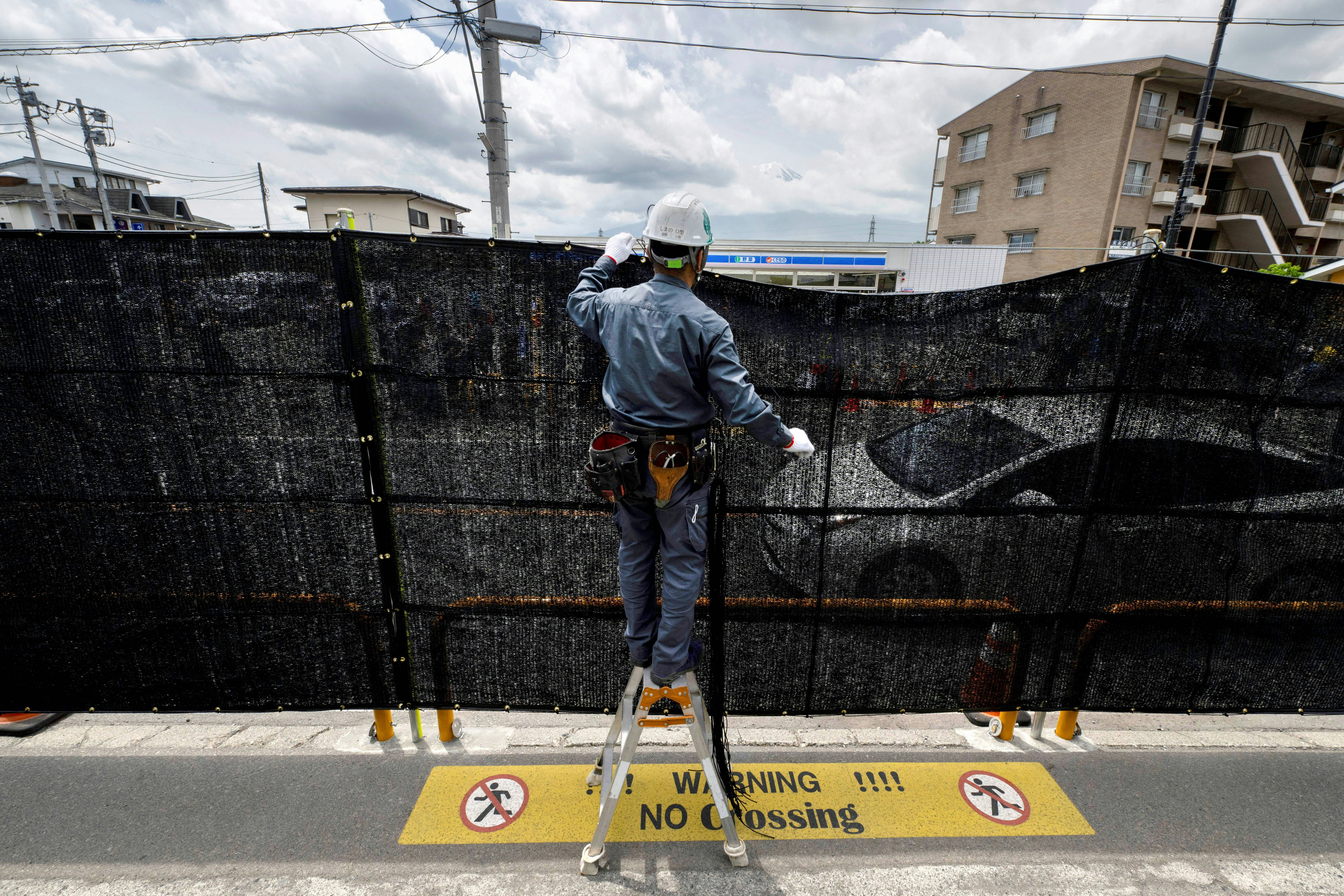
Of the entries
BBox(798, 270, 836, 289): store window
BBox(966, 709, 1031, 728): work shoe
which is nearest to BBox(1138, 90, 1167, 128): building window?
BBox(798, 270, 836, 289): store window

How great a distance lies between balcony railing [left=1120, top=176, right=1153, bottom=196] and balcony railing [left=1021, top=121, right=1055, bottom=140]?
3.86m

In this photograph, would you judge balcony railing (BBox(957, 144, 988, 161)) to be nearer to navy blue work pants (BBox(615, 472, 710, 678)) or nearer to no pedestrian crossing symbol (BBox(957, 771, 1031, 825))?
no pedestrian crossing symbol (BBox(957, 771, 1031, 825))

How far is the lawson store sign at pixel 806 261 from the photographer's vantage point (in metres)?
18.4

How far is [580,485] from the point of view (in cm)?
263

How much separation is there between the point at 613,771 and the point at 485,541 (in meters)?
1.24

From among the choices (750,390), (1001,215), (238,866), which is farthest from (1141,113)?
(238,866)

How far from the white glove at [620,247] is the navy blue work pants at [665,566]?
0.88 m

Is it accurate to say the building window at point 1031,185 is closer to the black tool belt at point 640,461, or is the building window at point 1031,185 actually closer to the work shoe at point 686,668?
the black tool belt at point 640,461

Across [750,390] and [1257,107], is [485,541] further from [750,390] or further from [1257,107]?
[1257,107]

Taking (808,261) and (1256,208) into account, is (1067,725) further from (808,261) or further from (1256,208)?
(1256,208)

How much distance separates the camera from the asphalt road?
7.88 feet

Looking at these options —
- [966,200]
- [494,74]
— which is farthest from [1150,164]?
[494,74]

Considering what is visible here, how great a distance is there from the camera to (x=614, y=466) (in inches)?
83.4

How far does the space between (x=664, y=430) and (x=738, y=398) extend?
1.14 feet
